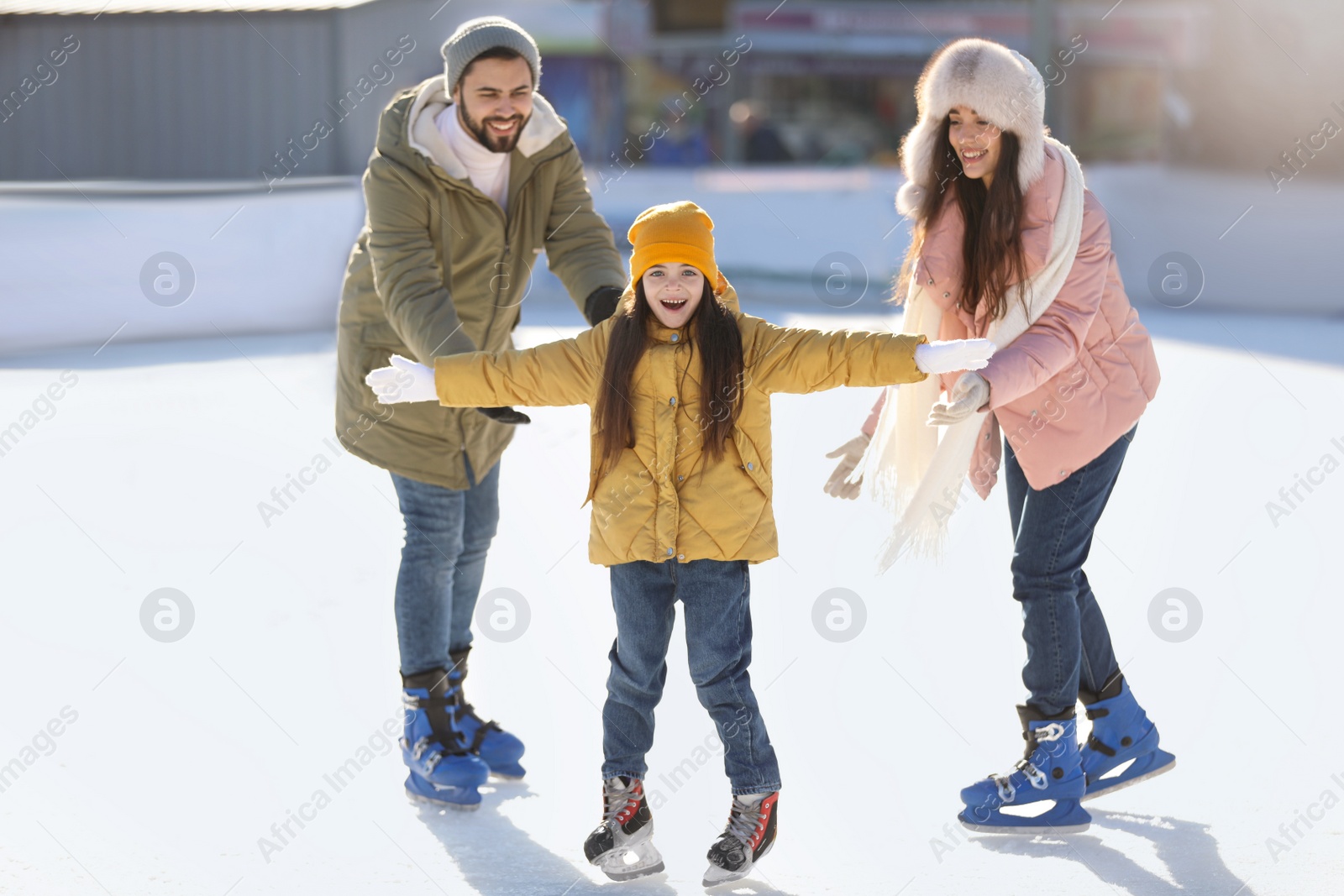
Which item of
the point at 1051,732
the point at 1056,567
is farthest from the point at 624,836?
the point at 1056,567

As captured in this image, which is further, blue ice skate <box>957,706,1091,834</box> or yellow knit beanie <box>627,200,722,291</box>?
blue ice skate <box>957,706,1091,834</box>

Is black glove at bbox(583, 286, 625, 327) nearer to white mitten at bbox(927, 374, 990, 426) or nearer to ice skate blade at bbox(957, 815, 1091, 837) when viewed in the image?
white mitten at bbox(927, 374, 990, 426)

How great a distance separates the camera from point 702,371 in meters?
2.34

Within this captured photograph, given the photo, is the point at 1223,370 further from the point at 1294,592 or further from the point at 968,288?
the point at 968,288

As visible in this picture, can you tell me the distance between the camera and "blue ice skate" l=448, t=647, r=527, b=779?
2.89 m

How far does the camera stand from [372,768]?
2.91 meters

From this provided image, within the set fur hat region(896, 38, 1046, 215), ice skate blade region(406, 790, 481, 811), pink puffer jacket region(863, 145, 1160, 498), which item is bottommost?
ice skate blade region(406, 790, 481, 811)

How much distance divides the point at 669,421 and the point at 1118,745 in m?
1.11

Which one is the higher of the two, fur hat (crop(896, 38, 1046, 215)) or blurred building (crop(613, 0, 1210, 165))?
blurred building (crop(613, 0, 1210, 165))

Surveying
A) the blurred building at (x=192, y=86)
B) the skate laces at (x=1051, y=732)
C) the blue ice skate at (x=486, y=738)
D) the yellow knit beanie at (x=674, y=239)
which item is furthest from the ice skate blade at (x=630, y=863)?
the blurred building at (x=192, y=86)

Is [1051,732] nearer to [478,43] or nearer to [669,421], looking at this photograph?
[669,421]

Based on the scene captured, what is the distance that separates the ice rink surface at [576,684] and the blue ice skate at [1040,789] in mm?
43

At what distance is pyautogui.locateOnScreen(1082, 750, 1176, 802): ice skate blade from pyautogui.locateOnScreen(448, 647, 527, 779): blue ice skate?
109 centimetres

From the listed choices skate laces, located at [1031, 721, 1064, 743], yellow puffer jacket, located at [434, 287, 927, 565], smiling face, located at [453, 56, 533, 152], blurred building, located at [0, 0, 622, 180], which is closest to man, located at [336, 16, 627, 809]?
smiling face, located at [453, 56, 533, 152]
